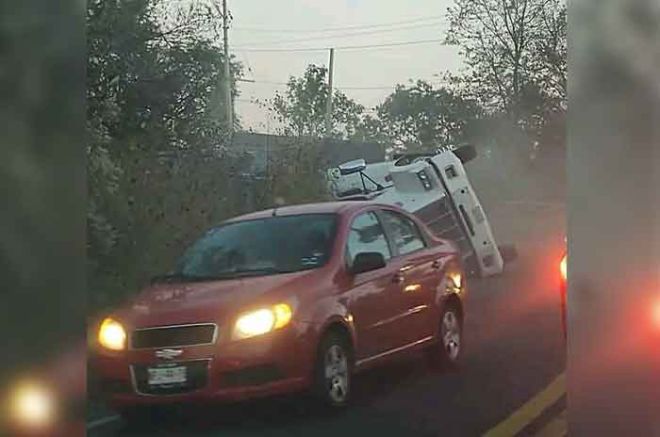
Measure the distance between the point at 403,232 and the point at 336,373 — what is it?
768 mm

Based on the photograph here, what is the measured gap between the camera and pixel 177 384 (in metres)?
3.40

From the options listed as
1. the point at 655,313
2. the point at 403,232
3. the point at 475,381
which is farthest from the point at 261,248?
the point at 655,313

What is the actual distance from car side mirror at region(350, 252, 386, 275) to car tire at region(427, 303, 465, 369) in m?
A: 0.34

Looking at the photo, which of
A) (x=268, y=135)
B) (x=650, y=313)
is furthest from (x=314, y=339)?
(x=650, y=313)

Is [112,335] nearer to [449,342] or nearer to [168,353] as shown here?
[168,353]

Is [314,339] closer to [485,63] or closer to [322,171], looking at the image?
[322,171]

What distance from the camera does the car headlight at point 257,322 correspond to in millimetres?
3490

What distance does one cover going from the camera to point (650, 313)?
232 cm

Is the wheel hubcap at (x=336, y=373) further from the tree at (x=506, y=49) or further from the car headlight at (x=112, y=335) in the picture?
the tree at (x=506, y=49)

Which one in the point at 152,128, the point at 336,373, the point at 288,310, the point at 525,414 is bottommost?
the point at 525,414

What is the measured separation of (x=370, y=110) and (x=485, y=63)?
533 millimetres

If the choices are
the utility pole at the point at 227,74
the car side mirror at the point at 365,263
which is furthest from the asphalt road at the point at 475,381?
the utility pole at the point at 227,74

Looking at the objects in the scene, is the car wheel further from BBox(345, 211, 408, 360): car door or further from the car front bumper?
the car front bumper

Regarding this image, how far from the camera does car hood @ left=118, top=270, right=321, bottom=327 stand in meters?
3.22
